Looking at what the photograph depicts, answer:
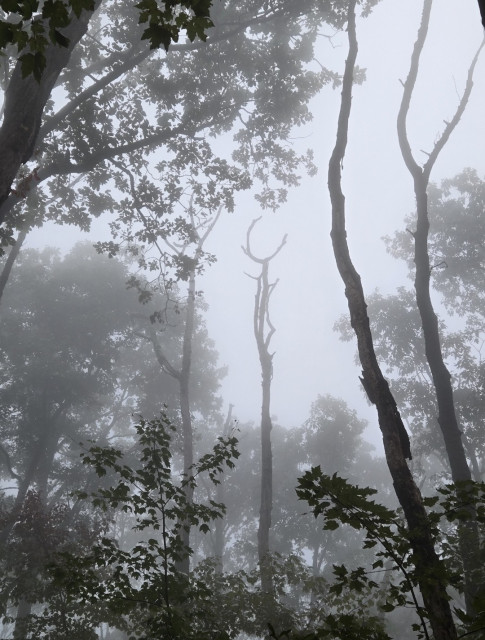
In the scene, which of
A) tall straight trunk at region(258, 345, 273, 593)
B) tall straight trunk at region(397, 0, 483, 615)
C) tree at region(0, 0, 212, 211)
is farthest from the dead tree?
tree at region(0, 0, 212, 211)

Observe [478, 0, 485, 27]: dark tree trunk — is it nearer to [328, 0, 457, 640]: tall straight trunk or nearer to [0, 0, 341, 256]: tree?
[328, 0, 457, 640]: tall straight trunk

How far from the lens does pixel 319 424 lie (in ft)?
99.2

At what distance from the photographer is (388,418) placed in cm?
544

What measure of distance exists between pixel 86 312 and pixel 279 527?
1812 centimetres

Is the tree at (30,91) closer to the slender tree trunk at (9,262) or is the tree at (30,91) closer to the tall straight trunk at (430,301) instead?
the tall straight trunk at (430,301)

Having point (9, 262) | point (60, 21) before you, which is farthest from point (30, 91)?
point (9, 262)

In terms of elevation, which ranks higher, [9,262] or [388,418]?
[9,262]

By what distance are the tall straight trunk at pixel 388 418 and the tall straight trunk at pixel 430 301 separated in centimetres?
161

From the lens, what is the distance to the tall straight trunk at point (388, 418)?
10.7ft

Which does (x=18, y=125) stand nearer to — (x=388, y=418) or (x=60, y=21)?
(x=60, y=21)

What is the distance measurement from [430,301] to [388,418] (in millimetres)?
5209

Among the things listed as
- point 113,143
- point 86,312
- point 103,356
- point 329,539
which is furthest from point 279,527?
point 113,143

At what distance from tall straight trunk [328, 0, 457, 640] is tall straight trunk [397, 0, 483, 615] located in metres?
1.61

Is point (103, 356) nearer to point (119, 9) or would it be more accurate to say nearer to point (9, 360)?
point (9, 360)
